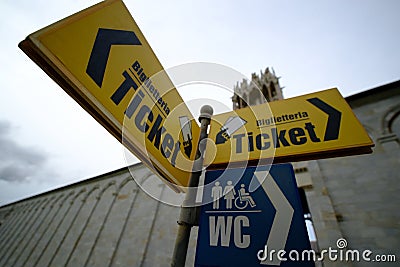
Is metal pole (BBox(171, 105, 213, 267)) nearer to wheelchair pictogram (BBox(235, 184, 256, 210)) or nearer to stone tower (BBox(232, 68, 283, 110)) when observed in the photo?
wheelchair pictogram (BBox(235, 184, 256, 210))

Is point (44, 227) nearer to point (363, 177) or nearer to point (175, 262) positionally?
point (175, 262)

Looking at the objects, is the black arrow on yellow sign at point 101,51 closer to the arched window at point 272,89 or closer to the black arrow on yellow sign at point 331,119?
the black arrow on yellow sign at point 331,119

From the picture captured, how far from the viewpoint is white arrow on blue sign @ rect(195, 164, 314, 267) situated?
1.35m

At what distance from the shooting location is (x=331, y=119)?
188 cm

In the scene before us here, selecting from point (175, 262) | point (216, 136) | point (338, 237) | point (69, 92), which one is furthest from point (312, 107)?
point (338, 237)

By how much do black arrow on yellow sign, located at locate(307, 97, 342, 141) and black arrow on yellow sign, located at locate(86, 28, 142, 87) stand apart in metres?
2.07

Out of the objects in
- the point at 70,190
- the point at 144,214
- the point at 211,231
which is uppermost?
the point at 70,190

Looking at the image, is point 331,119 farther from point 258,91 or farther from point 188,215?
point 258,91

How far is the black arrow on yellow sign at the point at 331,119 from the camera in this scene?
69.6 inches

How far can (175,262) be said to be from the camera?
138cm

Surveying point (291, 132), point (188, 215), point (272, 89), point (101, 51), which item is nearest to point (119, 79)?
point (101, 51)

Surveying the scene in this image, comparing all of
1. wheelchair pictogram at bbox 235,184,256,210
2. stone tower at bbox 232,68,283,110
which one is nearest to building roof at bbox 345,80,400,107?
stone tower at bbox 232,68,283,110

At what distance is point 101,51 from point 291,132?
1.94 m

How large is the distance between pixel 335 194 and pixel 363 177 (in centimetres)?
117
